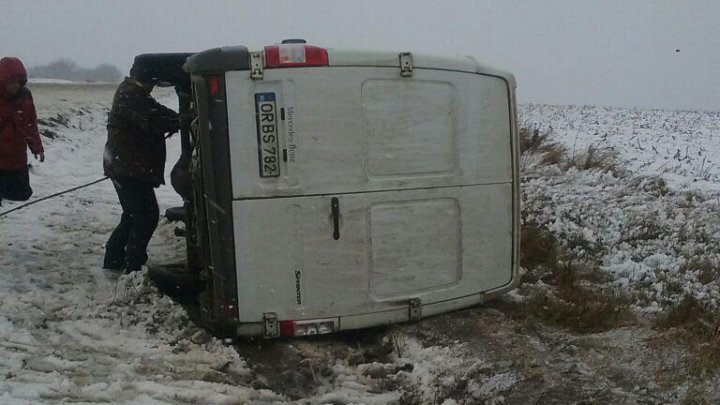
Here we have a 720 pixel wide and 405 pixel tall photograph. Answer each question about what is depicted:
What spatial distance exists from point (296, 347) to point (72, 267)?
257cm

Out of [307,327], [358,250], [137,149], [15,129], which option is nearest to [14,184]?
[15,129]

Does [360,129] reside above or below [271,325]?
above

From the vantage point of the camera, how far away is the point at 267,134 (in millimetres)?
4086

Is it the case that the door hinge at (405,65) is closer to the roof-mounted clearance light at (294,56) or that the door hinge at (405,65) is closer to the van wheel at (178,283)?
the roof-mounted clearance light at (294,56)

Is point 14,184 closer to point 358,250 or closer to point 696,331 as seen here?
point 358,250

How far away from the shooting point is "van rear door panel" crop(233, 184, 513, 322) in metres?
4.17

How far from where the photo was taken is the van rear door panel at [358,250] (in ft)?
13.7

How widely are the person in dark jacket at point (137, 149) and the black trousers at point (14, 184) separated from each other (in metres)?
1.30

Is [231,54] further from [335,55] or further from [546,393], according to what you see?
[546,393]

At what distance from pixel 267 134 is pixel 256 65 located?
41 centimetres

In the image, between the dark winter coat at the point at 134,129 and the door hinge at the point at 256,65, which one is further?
the dark winter coat at the point at 134,129

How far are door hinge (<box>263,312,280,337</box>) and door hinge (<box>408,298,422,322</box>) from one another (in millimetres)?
891

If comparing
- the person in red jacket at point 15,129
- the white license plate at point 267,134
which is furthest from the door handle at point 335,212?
the person in red jacket at point 15,129

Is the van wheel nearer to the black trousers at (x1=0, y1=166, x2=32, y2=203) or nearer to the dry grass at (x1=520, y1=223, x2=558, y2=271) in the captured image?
the black trousers at (x1=0, y1=166, x2=32, y2=203)
